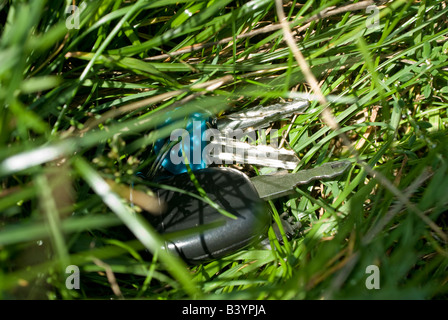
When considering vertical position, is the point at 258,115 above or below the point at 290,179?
above

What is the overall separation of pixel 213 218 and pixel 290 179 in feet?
0.77

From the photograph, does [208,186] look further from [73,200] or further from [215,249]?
[73,200]

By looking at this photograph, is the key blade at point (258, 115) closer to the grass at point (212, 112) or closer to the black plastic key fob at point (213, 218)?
the grass at point (212, 112)

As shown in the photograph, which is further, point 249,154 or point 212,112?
point 249,154

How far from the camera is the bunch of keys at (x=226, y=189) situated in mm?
854

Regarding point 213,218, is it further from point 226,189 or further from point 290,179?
point 290,179

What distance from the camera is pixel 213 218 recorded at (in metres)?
0.87

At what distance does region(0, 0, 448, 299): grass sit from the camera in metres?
0.63

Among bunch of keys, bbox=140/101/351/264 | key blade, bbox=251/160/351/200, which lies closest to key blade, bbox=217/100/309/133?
bunch of keys, bbox=140/101/351/264

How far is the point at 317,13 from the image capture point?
2.91 ft

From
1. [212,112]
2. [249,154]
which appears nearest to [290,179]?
[249,154]

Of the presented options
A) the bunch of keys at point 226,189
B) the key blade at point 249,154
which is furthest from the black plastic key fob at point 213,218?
the key blade at point 249,154
